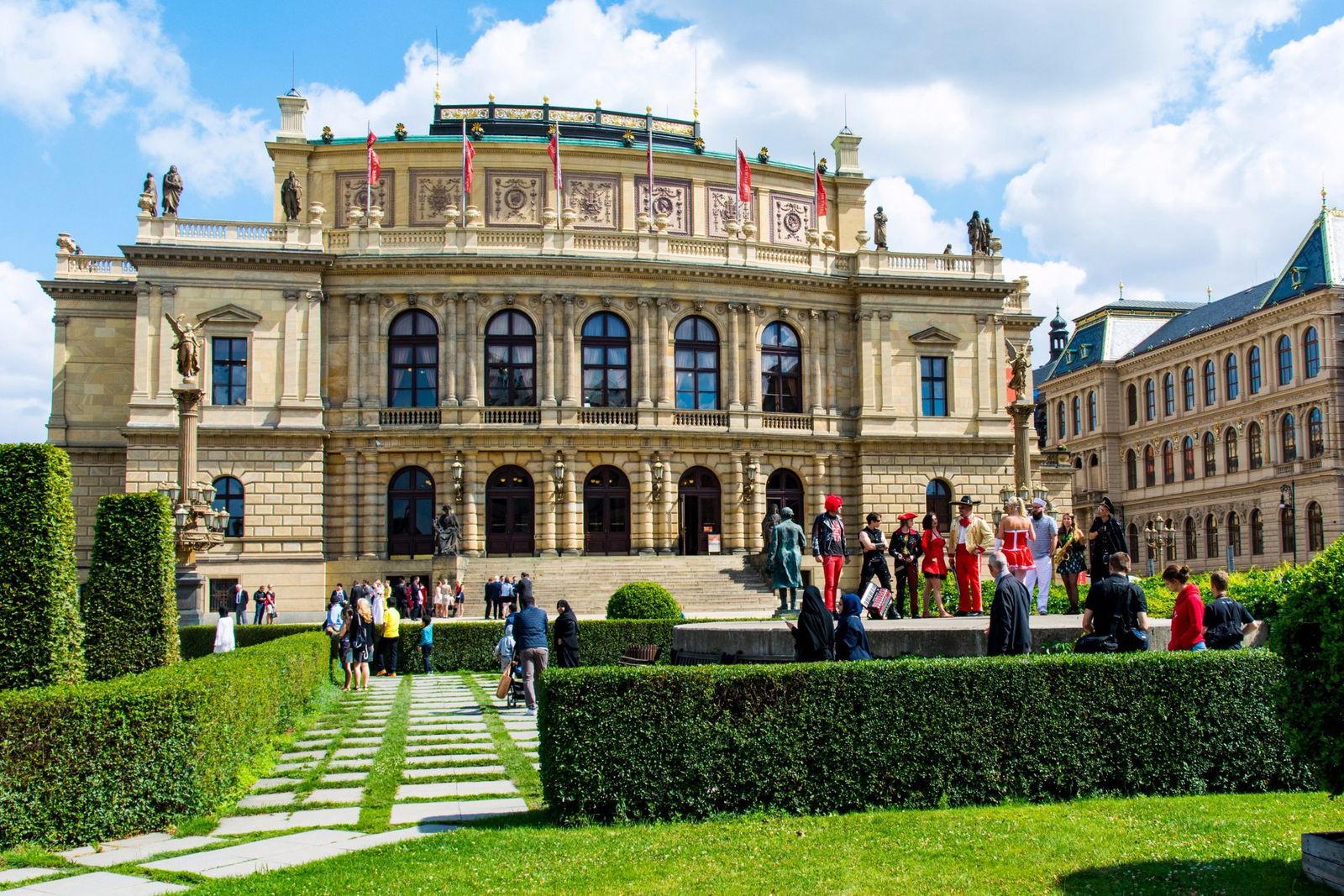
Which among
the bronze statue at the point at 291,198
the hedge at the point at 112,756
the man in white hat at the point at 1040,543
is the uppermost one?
the bronze statue at the point at 291,198

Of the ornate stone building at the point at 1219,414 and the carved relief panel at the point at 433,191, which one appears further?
the ornate stone building at the point at 1219,414

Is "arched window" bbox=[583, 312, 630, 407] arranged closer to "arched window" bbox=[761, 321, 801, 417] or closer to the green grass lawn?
"arched window" bbox=[761, 321, 801, 417]

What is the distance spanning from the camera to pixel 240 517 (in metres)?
47.7

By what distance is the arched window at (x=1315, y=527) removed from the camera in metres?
66.9

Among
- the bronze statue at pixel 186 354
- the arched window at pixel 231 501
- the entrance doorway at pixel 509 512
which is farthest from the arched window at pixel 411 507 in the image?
the bronze statue at pixel 186 354

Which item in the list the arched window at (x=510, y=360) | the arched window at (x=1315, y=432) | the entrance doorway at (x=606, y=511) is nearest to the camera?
the entrance doorway at (x=606, y=511)

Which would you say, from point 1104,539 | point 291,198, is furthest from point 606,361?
point 1104,539

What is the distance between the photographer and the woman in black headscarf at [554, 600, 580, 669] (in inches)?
830

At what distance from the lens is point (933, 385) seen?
54.5m

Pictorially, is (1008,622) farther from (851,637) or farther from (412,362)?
(412,362)

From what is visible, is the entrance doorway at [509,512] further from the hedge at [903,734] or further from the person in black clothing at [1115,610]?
the hedge at [903,734]

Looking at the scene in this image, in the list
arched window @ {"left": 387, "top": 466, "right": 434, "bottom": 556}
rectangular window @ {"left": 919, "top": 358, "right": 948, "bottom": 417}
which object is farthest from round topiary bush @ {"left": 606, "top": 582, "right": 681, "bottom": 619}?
rectangular window @ {"left": 919, "top": 358, "right": 948, "bottom": 417}

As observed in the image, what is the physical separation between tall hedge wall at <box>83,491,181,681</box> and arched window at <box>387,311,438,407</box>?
2988 centimetres

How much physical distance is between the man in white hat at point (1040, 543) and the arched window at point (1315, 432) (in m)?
54.2
